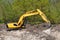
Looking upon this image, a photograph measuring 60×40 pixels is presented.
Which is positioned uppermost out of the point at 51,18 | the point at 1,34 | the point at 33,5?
the point at 1,34

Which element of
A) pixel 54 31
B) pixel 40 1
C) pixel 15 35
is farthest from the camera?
pixel 40 1

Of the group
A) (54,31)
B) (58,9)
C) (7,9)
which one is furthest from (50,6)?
(54,31)

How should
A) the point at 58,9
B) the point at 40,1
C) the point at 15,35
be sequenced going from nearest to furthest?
the point at 15,35 → the point at 40,1 → the point at 58,9

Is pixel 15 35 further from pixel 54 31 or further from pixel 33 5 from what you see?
pixel 33 5

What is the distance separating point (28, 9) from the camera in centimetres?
2030

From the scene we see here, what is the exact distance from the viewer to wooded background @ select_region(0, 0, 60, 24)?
19719 mm

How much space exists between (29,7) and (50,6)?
2.27 m

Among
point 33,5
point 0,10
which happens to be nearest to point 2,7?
point 0,10

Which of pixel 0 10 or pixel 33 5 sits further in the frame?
pixel 0 10

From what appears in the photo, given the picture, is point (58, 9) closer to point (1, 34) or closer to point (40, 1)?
point (40, 1)

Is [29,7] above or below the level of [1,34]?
below

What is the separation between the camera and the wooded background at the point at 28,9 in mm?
19719

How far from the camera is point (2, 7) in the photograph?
854 inches

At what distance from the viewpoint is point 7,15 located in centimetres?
2100
